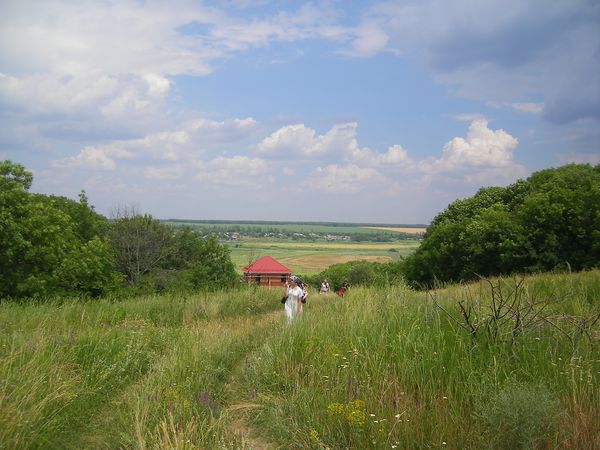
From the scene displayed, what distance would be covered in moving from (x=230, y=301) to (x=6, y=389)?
31.6ft

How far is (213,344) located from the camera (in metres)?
6.71

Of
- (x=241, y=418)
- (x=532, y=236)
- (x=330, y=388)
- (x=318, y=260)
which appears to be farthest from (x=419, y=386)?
(x=318, y=260)

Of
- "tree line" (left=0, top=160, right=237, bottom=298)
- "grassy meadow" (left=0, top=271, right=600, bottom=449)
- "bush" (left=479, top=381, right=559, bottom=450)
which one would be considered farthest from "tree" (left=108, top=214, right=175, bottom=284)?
"bush" (left=479, top=381, right=559, bottom=450)

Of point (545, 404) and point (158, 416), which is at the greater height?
point (545, 404)

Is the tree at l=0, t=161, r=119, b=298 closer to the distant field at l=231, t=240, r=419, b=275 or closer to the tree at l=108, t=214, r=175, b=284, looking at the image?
the tree at l=108, t=214, r=175, b=284

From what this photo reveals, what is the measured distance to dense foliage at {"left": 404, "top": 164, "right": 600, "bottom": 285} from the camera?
3162cm

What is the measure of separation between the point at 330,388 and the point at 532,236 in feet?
109

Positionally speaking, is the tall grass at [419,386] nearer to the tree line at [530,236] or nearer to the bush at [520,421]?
the bush at [520,421]

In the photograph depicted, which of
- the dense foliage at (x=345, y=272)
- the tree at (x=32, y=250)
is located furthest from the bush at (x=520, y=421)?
the dense foliage at (x=345, y=272)

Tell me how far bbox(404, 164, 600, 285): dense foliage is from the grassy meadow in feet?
73.2

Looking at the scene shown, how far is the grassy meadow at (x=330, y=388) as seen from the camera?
11.8 ft

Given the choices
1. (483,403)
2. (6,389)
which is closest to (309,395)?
(483,403)

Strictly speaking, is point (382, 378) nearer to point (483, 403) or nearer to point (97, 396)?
point (483, 403)

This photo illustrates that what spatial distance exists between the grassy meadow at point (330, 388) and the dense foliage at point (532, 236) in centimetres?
2231
